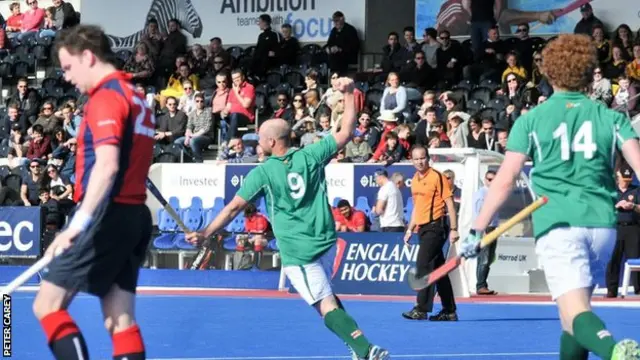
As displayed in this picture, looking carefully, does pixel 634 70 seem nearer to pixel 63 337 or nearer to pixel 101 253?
pixel 101 253

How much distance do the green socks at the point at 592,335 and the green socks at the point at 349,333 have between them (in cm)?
250

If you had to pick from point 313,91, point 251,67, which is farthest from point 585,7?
point 251,67

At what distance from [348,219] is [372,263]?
4.60 ft

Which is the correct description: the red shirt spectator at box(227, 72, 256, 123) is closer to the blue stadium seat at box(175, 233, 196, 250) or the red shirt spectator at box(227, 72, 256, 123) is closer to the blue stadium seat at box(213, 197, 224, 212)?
the blue stadium seat at box(213, 197, 224, 212)

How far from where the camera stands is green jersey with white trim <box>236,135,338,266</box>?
9.90 metres

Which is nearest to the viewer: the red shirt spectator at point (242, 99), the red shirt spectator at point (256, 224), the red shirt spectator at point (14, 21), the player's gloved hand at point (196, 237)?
the player's gloved hand at point (196, 237)

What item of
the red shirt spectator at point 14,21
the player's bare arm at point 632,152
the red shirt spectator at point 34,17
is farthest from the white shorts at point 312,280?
the red shirt spectator at point 14,21

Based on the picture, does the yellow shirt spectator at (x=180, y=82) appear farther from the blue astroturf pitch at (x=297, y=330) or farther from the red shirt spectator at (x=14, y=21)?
the blue astroturf pitch at (x=297, y=330)

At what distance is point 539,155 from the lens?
7.41 meters

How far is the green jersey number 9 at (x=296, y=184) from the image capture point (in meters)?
9.94

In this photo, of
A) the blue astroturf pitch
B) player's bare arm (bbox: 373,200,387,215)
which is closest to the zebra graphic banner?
player's bare arm (bbox: 373,200,387,215)

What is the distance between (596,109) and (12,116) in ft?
77.3

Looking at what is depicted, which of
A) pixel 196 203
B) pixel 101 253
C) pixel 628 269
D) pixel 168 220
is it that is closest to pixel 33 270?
pixel 101 253

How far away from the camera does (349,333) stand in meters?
9.49
